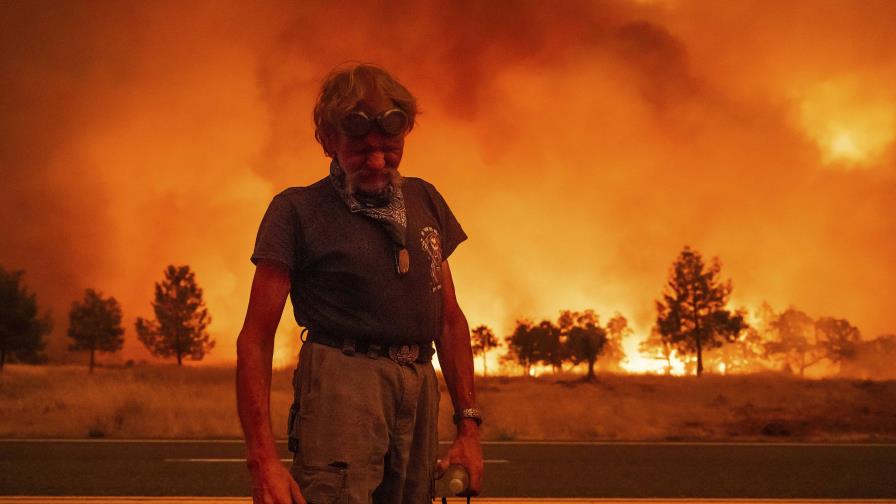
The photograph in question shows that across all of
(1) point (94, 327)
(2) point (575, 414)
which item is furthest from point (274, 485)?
(1) point (94, 327)

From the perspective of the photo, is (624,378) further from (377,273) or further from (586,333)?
(377,273)

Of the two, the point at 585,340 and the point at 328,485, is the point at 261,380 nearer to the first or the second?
the point at 328,485

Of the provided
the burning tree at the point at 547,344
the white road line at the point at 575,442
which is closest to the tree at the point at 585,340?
the burning tree at the point at 547,344

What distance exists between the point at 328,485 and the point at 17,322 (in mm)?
60231

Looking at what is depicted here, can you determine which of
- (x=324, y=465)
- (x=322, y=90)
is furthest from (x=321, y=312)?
(x=322, y=90)

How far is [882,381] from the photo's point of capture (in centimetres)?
3269

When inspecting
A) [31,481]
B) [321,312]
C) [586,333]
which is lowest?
[31,481]

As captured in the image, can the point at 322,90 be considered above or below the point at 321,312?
above

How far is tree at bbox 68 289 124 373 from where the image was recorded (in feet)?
227

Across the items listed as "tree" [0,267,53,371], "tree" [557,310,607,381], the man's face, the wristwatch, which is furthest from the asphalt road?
"tree" [0,267,53,371]

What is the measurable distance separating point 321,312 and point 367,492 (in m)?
0.50

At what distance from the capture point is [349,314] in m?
2.84

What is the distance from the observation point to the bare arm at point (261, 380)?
2.77 meters

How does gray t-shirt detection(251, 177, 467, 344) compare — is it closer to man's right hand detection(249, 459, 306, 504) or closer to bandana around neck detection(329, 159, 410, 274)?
bandana around neck detection(329, 159, 410, 274)
